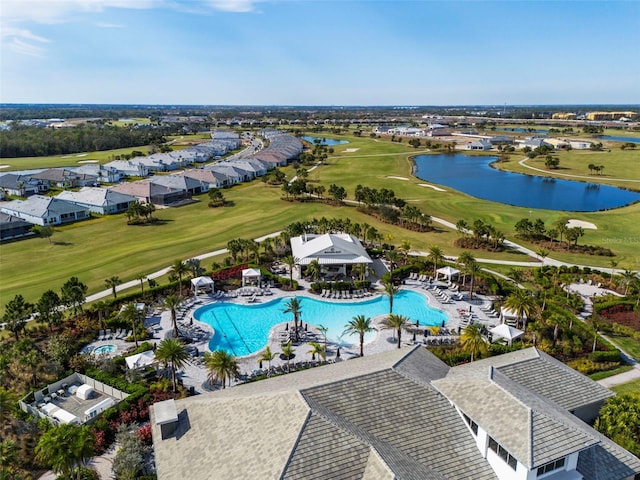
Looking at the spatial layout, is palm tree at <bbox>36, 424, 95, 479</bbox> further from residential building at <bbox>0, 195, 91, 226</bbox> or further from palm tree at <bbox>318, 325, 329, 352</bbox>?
residential building at <bbox>0, 195, 91, 226</bbox>

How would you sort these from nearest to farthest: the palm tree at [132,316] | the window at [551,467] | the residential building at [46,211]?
the window at [551,467] < the palm tree at [132,316] < the residential building at [46,211]

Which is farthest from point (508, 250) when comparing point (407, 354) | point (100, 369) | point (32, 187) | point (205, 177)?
point (32, 187)

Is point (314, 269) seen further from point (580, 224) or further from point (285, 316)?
point (580, 224)

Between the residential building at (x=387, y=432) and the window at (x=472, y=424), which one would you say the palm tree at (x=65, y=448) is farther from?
the window at (x=472, y=424)

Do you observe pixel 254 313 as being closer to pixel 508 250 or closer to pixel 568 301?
pixel 568 301

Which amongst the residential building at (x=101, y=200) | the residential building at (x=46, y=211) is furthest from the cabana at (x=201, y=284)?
the residential building at (x=101, y=200)

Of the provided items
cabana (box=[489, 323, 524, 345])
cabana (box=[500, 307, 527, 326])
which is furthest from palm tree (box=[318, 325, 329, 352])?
cabana (box=[500, 307, 527, 326])
